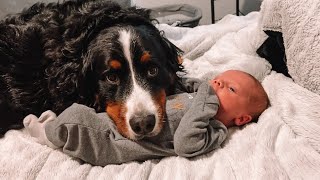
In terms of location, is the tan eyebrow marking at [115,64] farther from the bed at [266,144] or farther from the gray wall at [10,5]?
A: the gray wall at [10,5]

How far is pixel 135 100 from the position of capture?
145 centimetres

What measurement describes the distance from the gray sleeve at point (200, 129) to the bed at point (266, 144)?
3 cm

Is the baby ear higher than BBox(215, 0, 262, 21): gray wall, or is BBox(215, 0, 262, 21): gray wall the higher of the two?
the baby ear

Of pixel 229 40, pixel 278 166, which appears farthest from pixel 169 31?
pixel 278 166

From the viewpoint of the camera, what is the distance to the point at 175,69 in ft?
5.74

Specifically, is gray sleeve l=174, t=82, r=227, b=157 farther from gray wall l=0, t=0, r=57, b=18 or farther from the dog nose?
gray wall l=0, t=0, r=57, b=18

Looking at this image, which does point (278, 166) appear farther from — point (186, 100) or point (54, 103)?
point (54, 103)

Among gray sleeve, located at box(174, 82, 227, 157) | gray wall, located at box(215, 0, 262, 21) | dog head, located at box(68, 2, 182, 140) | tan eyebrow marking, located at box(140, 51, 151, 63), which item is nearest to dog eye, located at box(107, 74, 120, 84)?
dog head, located at box(68, 2, 182, 140)

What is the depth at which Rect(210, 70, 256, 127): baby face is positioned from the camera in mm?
1548

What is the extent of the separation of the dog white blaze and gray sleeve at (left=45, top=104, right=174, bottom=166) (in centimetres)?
5

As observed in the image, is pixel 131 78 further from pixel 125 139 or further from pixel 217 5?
pixel 217 5

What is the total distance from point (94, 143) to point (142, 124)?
180 millimetres

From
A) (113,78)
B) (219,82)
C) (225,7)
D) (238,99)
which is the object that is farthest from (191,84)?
(225,7)

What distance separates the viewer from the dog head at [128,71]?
4.66 feet
